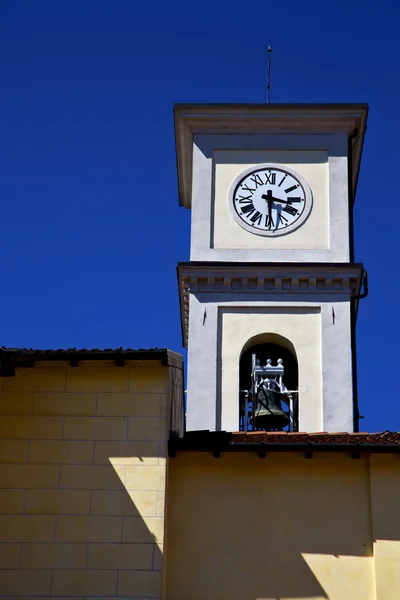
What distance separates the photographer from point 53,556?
15.9 m

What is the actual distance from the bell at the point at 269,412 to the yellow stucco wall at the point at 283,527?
6421 millimetres

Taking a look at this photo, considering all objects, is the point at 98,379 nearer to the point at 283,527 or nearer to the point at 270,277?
the point at 283,527

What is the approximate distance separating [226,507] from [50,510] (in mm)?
2208

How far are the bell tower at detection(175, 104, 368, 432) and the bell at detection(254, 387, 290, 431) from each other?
28mm

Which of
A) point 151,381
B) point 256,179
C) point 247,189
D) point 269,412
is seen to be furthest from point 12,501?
point 256,179

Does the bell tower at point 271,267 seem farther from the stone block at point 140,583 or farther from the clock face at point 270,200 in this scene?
the stone block at point 140,583

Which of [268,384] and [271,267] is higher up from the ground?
[271,267]

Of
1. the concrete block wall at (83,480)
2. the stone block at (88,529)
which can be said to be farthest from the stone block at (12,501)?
the stone block at (88,529)

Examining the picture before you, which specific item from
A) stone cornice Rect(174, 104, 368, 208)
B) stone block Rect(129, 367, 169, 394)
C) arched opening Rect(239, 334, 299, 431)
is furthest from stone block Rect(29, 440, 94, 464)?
stone cornice Rect(174, 104, 368, 208)

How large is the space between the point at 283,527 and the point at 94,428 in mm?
2657

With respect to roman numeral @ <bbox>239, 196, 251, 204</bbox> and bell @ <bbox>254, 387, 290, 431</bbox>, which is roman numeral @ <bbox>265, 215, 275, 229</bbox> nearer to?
roman numeral @ <bbox>239, 196, 251, 204</bbox>

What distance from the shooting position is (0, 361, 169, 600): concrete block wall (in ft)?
51.8

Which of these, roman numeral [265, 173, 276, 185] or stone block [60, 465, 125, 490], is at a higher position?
roman numeral [265, 173, 276, 185]

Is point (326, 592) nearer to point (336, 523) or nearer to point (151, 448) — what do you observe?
point (336, 523)
